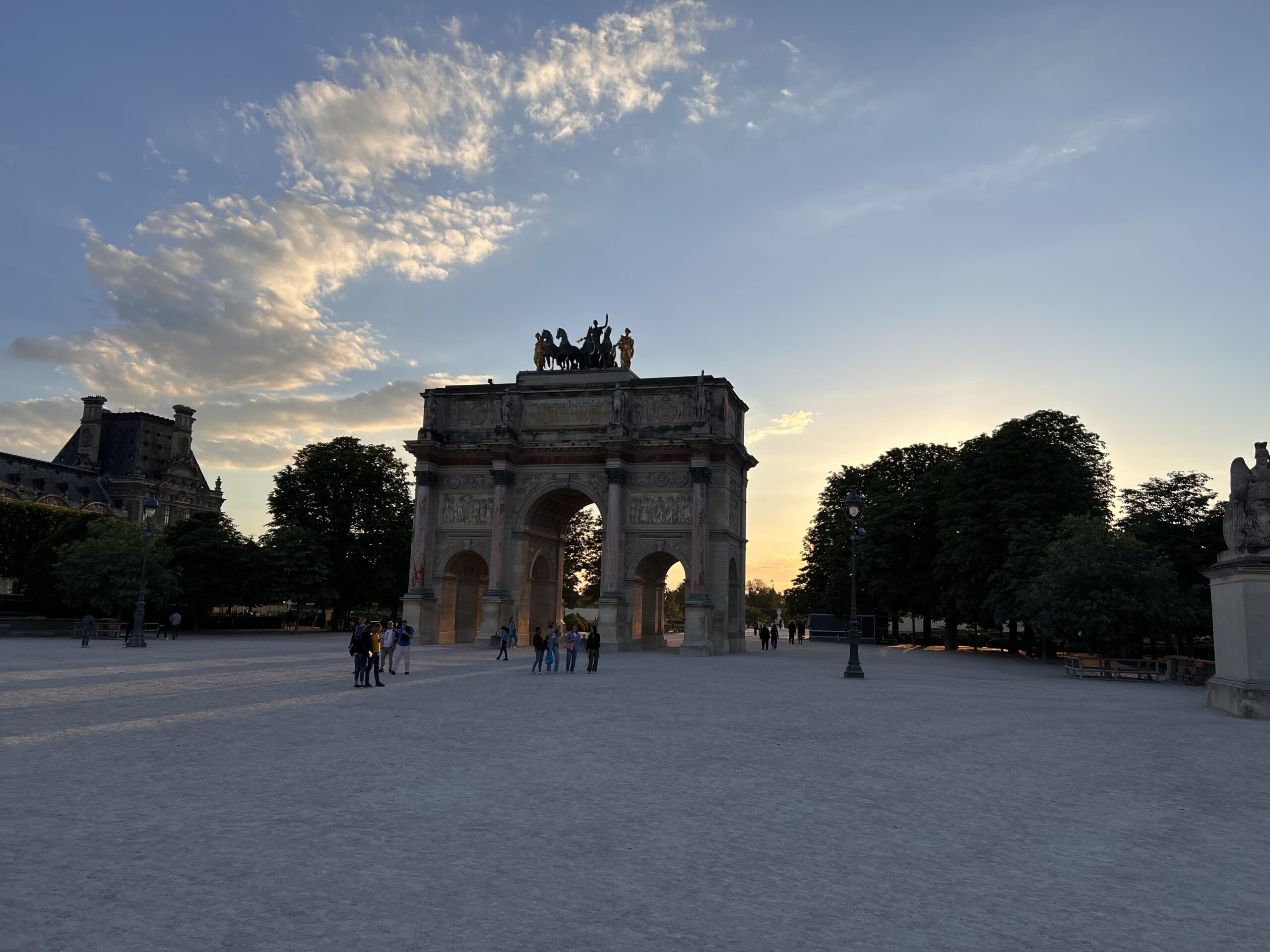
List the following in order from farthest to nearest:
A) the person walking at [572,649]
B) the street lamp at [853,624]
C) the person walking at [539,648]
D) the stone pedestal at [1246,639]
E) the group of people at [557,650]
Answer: the person walking at [572,649] < the group of people at [557,650] < the person walking at [539,648] < the street lamp at [853,624] < the stone pedestal at [1246,639]

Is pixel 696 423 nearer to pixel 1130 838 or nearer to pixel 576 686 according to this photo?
pixel 576 686

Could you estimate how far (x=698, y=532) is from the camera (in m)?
47.2

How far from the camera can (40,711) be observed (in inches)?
591

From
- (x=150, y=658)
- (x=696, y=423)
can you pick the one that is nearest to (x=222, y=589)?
(x=150, y=658)

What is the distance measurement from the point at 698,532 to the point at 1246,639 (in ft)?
98.2

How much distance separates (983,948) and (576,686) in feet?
60.4

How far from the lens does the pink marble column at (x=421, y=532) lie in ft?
166

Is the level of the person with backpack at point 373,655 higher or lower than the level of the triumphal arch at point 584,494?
lower

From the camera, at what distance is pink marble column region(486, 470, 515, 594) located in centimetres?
4903

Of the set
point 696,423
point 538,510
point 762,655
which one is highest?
point 696,423

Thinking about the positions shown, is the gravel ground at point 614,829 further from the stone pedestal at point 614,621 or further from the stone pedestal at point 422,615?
the stone pedestal at point 422,615

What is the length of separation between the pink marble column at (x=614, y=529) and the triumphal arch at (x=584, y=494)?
0.26ft

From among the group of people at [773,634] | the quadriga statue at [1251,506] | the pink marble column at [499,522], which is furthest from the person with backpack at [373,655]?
the group of people at [773,634]

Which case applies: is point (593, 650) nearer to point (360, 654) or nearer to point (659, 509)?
point (360, 654)
